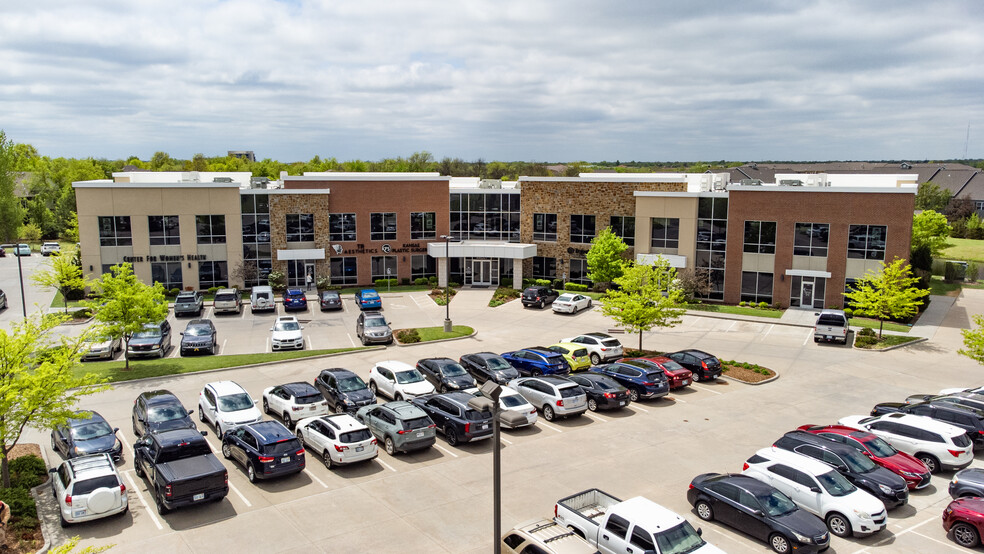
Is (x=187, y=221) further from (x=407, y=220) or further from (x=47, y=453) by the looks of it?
(x=47, y=453)

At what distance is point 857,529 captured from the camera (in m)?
16.0

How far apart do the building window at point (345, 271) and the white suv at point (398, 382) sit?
2741cm

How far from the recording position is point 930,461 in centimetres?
2070

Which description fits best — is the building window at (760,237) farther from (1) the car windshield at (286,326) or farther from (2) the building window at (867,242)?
(1) the car windshield at (286,326)

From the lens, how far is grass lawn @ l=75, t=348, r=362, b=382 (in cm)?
2991

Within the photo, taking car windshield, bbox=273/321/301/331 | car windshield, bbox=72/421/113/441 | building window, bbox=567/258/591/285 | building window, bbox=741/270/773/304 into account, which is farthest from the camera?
building window, bbox=567/258/591/285

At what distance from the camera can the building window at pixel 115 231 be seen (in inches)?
1880

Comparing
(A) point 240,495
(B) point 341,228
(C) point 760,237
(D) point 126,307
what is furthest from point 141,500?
(C) point 760,237

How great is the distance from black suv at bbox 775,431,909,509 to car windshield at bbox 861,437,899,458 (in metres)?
0.95

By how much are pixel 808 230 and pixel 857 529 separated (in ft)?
108

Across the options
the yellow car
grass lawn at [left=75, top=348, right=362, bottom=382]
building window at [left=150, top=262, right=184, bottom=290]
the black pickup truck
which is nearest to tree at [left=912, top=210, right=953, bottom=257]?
the yellow car

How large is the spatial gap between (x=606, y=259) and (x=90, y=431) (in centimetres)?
3492

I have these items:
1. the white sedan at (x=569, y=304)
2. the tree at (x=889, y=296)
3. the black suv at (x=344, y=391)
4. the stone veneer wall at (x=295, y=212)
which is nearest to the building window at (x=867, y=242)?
the tree at (x=889, y=296)

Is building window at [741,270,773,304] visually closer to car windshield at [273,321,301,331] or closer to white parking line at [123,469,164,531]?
car windshield at [273,321,301,331]
